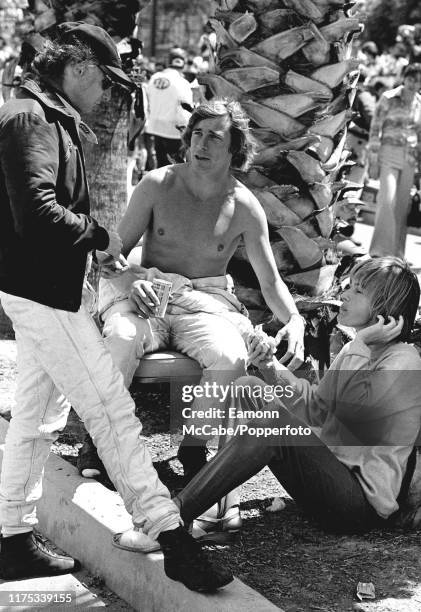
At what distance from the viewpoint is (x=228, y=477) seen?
10.5ft

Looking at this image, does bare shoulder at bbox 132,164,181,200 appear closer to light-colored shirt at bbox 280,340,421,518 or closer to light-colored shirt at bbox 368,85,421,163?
light-colored shirt at bbox 280,340,421,518

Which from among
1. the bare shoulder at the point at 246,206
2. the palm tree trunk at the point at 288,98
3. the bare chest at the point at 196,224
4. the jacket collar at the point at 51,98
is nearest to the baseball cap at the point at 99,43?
the jacket collar at the point at 51,98

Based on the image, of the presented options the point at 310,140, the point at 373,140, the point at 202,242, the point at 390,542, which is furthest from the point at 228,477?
the point at 373,140

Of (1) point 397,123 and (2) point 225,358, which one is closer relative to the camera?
(2) point 225,358

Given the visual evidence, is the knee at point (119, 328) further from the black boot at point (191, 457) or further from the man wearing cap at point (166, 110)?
the man wearing cap at point (166, 110)

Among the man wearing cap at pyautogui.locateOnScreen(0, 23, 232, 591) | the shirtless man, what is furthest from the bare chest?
the man wearing cap at pyautogui.locateOnScreen(0, 23, 232, 591)

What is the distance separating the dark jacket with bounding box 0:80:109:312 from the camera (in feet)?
9.51

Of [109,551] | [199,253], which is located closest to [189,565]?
[109,551]

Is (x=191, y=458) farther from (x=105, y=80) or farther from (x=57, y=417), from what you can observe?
(x=105, y=80)

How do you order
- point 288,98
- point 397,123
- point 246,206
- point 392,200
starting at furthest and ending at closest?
1. point 392,200
2. point 397,123
3. point 288,98
4. point 246,206

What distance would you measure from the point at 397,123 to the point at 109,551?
251 inches

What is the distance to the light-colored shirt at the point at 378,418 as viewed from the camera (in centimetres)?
332

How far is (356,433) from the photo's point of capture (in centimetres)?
341

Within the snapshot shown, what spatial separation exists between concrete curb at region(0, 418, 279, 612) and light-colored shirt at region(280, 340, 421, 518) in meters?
0.65
